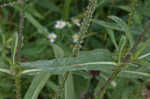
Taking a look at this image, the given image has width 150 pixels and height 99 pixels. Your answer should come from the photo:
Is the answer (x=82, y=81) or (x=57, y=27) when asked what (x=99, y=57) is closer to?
(x=82, y=81)

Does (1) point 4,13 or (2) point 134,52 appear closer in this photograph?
(2) point 134,52

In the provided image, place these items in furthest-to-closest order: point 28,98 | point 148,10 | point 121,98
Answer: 1. point 121,98
2. point 148,10
3. point 28,98

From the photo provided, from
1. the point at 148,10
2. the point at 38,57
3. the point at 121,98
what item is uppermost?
the point at 148,10

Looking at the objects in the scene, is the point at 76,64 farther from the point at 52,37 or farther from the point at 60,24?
the point at 60,24

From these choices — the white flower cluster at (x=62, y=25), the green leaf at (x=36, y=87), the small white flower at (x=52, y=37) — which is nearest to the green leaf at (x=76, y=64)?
the green leaf at (x=36, y=87)

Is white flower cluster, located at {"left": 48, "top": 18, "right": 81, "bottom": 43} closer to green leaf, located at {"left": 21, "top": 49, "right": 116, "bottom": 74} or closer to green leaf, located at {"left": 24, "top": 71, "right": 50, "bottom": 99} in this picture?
green leaf, located at {"left": 24, "top": 71, "right": 50, "bottom": 99}

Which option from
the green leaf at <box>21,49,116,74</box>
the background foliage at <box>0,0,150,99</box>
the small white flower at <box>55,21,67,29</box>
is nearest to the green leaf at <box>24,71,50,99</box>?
the background foliage at <box>0,0,150,99</box>

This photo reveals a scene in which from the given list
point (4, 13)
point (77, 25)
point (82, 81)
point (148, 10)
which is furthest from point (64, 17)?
point (148, 10)

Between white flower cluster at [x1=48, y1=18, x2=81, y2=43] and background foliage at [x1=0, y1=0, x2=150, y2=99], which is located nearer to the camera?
background foliage at [x1=0, y1=0, x2=150, y2=99]
